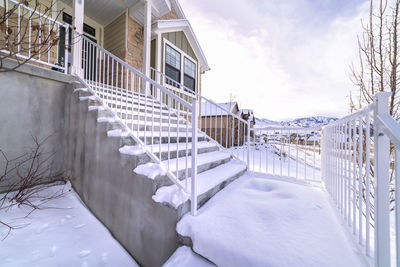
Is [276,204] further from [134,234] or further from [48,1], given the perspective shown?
[48,1]

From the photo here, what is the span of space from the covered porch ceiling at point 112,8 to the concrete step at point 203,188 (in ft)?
17.5

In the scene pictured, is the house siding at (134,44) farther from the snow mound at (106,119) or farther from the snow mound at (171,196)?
the snow mound at (171,196)

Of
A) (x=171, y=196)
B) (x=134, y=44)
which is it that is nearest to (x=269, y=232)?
(x=171, y=196)

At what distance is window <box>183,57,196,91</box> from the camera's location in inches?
283

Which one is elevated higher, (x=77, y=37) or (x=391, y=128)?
(x=77, y=37)

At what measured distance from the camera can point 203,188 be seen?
2037 mm

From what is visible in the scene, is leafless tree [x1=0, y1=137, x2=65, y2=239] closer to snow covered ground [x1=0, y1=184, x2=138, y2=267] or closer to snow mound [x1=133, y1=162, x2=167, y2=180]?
snow covered ground [x1=0, y1=184, x2=138, y2=267]

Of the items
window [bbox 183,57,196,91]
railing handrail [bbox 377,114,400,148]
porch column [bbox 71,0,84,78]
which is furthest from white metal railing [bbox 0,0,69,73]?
window [bbox 183,57,196,91]

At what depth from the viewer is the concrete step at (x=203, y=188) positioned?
169cm

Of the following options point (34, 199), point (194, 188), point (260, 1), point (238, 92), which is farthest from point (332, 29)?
point (238, 92)

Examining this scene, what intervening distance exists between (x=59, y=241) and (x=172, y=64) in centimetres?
599

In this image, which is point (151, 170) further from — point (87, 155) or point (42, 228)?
point (42, 228)

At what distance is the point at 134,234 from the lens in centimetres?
195

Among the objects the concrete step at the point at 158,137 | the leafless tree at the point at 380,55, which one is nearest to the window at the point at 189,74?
the concrete step at the point at 158,137
